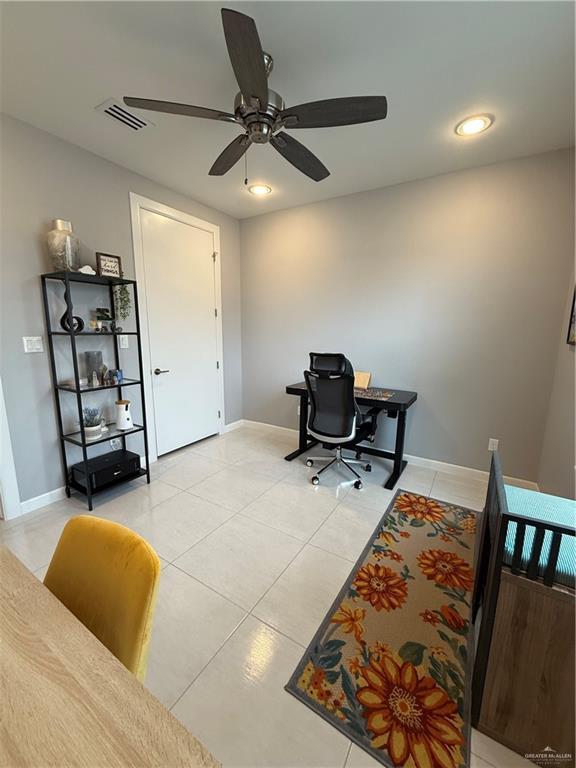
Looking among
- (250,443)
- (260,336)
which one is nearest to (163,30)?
(260,336)

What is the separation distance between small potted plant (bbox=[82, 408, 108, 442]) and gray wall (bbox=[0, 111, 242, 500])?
22 centimetres

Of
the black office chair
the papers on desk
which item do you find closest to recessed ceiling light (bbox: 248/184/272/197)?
the black office chair

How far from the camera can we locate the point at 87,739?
507 mm

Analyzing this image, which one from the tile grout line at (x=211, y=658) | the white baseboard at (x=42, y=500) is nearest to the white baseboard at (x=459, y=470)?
the tile grout line at (x=211, y=658)

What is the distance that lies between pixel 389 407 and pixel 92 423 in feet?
8.23

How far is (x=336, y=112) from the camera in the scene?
146 cm

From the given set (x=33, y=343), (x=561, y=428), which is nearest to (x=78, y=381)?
(x=33, y=343)

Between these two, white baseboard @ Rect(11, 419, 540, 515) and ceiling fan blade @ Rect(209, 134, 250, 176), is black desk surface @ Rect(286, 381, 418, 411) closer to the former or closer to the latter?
white baseboard @ Rect(11, 419, 540, 515)

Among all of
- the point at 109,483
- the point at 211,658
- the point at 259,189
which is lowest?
the point at 211,658

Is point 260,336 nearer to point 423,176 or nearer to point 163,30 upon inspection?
point 423,176

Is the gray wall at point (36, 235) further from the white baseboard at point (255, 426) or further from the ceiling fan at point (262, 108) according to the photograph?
the white baseboard at point (255, 426)

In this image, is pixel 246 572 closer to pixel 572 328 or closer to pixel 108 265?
pixel 108 265

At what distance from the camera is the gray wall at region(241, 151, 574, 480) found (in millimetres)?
2520

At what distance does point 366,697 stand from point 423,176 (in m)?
3.60
